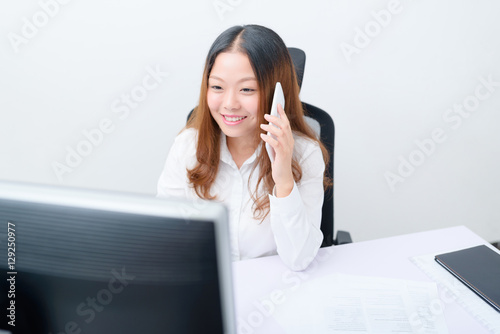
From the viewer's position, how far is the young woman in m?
1.12

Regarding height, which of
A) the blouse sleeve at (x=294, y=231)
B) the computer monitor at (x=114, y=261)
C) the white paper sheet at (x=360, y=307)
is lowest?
the white paper sheet at (x=360, y=307)

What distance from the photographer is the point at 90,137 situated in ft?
6.50

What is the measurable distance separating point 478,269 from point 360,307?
1.21ft

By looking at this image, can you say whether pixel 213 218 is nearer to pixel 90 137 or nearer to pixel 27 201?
pixel 27 201

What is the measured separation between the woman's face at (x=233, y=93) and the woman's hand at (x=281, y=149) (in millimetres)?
84

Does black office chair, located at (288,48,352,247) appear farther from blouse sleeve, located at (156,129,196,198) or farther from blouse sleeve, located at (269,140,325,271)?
blouse sleeve, located at (156,129,196,198)

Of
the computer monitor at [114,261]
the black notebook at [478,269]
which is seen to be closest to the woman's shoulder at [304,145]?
the black notebook at [478,269]

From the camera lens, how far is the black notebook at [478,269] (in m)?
1.03

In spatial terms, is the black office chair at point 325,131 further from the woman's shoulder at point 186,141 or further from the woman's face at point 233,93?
the woman's shoulder at point 186,141

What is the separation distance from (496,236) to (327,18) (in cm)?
166

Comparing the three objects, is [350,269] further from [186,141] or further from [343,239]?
[186,141]

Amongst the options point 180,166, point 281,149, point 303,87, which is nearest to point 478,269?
point 281,149

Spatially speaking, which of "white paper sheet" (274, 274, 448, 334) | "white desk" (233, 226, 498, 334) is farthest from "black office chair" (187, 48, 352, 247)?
"white paper sheet" (274, 274, 448, 334)

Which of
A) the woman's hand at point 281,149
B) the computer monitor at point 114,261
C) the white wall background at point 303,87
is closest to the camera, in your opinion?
the computer monitor at point 114,261
